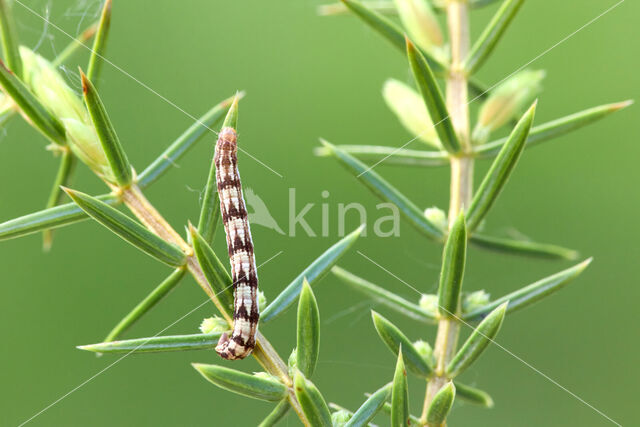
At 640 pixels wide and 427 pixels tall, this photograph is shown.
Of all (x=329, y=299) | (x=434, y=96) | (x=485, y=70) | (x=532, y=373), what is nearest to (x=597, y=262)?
(x=532, y=373)

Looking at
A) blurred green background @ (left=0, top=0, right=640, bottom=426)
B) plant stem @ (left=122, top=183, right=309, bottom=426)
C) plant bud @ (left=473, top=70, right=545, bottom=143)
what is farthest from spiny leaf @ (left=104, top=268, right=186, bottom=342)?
blurred green background @ (left=0, top=0, right=640, bottom=426)

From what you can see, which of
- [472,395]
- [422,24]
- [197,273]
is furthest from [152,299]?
[422,24]

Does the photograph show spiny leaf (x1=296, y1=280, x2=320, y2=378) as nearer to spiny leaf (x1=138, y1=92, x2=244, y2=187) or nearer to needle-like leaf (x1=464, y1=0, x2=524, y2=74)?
spiny leaf (x1=138, y1=92, x2=244, y2=187)

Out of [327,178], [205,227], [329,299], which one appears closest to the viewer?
[205,227]

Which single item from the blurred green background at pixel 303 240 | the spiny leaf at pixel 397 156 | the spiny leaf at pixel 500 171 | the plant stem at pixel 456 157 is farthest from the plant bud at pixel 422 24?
the blurred green background at pixel 303 240

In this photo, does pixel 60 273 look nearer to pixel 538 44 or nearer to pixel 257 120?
pixel 257 120

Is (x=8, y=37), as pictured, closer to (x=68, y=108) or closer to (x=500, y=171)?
(x=68, y=108)
